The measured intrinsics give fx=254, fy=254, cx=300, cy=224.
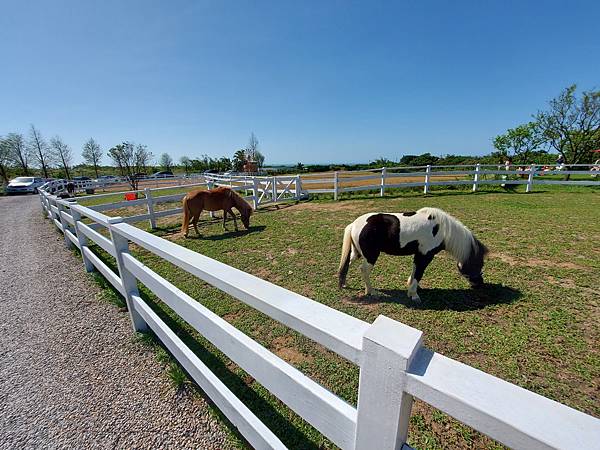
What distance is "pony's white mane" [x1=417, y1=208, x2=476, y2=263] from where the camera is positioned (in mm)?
2908

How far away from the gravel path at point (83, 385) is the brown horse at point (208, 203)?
107 inches

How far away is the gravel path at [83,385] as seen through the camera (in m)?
1.64

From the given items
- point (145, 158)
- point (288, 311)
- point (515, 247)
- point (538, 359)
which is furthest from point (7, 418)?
point (145, 158)

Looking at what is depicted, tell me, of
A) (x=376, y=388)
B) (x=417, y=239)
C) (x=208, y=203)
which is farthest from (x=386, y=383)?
(x=208, y=203)

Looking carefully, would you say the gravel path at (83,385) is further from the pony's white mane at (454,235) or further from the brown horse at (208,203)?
the pony's white mane at (454,235)

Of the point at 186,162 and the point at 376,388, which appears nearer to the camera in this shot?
the point at 376,388

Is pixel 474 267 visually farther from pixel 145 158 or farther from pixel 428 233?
pixel 145 158

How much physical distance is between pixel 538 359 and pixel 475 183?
10.6 metres

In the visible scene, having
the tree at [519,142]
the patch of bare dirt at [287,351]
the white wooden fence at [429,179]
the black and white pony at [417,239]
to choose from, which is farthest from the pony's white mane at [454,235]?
the tree at [519,142]

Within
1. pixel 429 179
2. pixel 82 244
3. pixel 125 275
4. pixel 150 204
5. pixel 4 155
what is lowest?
pixel 82 244

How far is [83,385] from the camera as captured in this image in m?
2.01

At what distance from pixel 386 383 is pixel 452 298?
2.97 meters

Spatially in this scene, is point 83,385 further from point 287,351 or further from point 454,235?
point 454,235

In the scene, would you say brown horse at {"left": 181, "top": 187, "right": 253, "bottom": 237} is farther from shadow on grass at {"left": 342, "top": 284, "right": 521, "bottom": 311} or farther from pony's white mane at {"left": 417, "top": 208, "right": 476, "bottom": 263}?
pony's white mane at {"left": 417, "top": 208, "right": 476, "bottom": 263}
